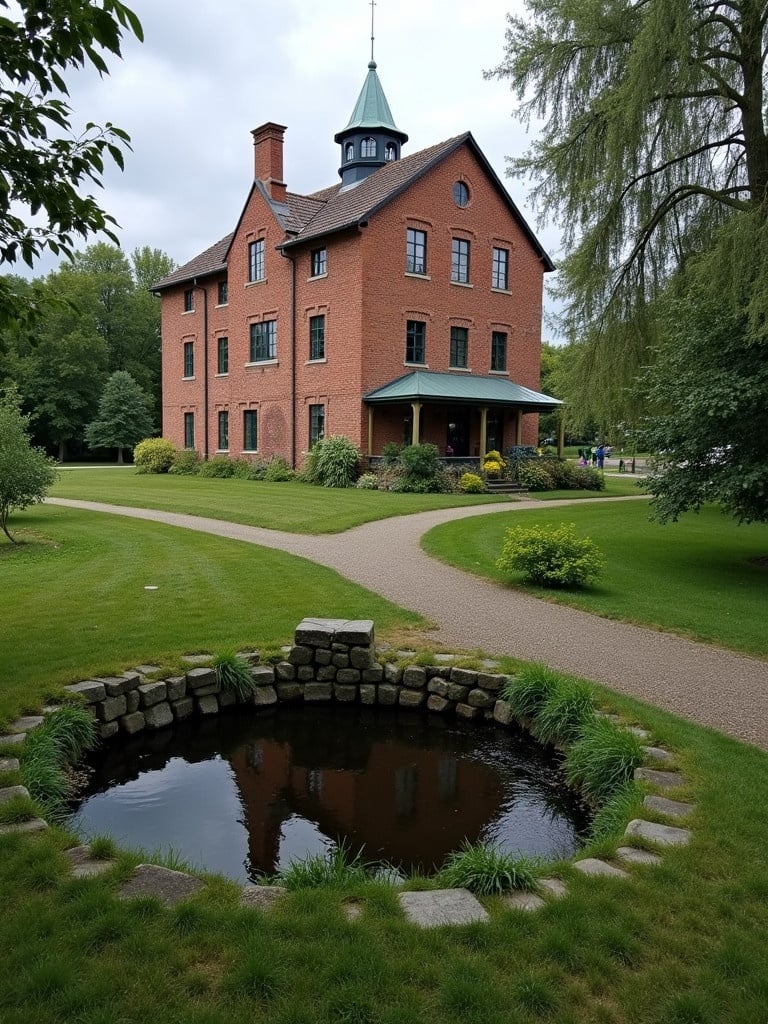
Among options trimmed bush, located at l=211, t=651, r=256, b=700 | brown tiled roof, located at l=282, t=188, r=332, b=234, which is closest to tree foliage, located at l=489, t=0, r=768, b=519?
trimmed bush, located at l=211, t=651, r=256, b=700

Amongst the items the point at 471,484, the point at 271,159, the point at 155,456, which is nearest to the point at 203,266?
the point at 271,159

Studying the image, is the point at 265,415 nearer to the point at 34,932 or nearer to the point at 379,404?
the point at 379,404

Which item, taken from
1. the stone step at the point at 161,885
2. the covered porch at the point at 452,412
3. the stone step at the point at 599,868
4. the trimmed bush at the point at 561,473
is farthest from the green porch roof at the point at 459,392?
the stone step at the point at 161,885

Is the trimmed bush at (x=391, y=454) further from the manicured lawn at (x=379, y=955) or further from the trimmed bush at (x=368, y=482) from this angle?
the manicured lawn at (x=379, y=955)

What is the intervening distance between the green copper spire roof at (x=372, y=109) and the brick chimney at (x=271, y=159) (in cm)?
290

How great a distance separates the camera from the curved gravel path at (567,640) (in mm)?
6387

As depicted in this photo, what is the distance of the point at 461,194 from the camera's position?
28234 millimetres

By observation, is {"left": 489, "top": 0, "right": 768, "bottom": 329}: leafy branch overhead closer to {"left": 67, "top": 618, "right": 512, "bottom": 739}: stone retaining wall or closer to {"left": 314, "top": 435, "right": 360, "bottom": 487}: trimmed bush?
{"left": 67, "top": 618, "right": 512, "bottom": 739}: stone retaining wall

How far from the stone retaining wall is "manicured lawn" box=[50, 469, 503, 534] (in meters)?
7.86

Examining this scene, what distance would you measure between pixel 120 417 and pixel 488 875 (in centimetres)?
5058

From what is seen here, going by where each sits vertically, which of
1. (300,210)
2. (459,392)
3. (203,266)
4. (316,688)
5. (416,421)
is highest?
(300,210)

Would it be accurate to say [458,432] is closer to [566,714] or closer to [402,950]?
[566,714]

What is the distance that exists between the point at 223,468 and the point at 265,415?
2.81m

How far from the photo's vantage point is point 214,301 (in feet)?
112
